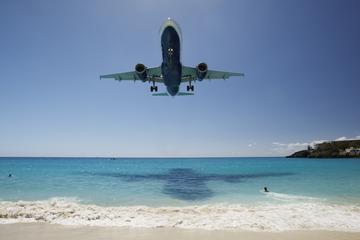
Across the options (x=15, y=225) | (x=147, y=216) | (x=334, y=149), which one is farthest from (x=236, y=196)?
(x=334, y=149)

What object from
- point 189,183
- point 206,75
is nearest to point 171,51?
point 206,75

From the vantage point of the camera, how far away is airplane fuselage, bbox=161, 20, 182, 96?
19.1m

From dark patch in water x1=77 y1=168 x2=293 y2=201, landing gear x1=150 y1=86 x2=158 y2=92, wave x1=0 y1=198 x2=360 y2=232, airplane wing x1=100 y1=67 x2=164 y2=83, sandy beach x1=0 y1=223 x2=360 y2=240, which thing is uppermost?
airplane wing x1=100 y1=67 x2=164 y2=83

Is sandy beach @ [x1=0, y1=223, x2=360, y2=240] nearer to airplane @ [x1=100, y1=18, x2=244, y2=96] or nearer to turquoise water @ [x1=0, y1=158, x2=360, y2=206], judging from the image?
turquoise water @ [x1=0, y1=158, x2=360, y2=206]

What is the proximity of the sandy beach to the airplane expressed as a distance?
1249cm

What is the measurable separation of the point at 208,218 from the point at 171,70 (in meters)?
11.5

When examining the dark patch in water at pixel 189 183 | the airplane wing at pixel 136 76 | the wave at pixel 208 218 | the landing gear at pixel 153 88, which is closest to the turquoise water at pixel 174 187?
the dark patch in water at pixel 189 183

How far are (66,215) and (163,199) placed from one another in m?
8.63

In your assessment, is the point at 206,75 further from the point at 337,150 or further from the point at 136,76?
the point at 337,150

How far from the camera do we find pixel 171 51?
19906 millimetres

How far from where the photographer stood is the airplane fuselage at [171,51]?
1909 centimetres

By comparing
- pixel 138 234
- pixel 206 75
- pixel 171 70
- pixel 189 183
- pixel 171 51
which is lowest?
pixel 189 183

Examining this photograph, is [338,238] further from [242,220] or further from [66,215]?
[66,215]

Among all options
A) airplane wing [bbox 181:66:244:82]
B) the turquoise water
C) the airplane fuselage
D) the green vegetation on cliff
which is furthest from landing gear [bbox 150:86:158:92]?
the green vegetation on cliff
